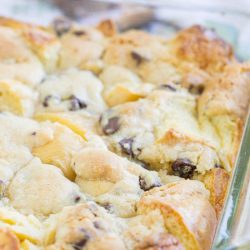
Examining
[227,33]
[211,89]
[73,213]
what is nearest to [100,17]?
[227,33]

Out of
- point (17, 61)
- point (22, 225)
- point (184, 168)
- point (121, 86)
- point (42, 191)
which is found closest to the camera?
point (22, 225)

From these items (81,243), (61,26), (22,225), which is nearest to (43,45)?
(61,26)

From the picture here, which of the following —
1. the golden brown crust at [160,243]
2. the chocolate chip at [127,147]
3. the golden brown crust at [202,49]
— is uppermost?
the golden brown crust at [202,49]

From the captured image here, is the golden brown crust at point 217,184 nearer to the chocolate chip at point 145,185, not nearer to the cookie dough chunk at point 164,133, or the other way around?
the cookie dough chunk at point 164,133

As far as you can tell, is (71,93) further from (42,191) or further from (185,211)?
(185,211)

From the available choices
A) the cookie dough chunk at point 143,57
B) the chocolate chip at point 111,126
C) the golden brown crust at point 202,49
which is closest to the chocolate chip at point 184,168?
the chocolate chip at point 111,126

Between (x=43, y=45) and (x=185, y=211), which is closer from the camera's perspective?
(x=185, y=211)

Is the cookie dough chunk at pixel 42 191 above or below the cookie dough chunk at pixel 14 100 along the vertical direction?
below
